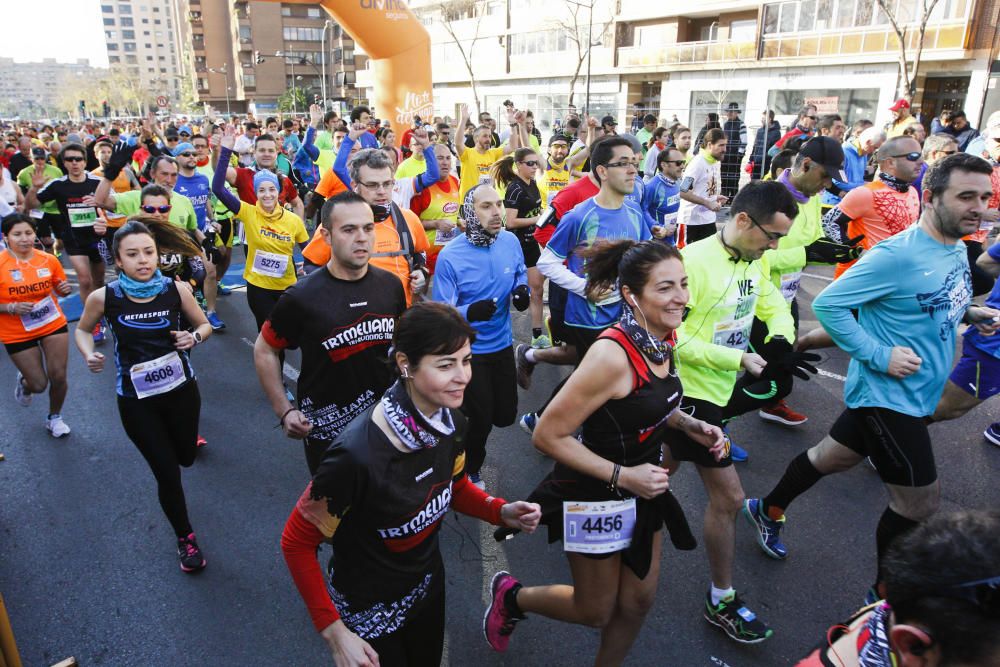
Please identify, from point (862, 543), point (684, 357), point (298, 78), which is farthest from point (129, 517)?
point (298, 78)

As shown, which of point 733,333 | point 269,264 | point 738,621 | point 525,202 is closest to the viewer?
point 738,621

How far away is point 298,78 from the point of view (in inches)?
3337

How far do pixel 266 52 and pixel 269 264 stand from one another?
8749 centimetres

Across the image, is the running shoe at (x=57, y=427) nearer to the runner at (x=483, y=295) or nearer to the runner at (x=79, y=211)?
the runner at (x=79, y=211)

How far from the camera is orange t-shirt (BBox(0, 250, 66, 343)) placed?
5.19 meters

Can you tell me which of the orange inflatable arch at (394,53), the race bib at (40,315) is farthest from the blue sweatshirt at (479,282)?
the orange inflatable arch at (394,53)

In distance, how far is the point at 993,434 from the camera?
5109 mm

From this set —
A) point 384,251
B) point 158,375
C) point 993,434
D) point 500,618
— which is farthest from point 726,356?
point 993,434

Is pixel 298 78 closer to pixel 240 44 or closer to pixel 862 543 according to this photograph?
pixel 240 44

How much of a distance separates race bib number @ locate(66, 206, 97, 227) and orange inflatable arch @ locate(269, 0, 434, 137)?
10730 mm

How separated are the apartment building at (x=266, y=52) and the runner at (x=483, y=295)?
3032 inches

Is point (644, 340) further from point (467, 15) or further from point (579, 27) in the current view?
point (467, 15)

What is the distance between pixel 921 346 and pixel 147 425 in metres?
4.08

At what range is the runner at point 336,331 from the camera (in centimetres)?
312
